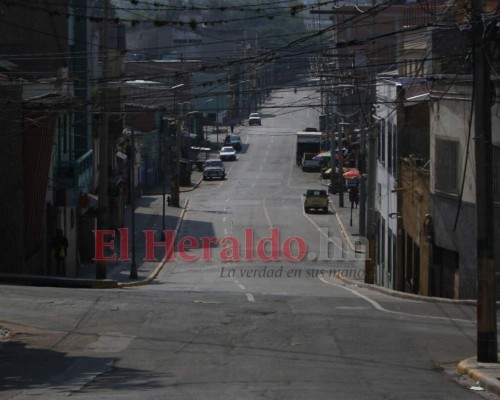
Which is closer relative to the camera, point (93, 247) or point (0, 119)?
point (0, 119)

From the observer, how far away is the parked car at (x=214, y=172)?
289ft

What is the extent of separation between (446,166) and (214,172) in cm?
5980

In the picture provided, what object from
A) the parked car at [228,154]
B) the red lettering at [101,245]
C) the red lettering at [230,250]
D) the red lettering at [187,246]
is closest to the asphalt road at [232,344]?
the red lettering at [101,245]

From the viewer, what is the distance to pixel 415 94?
37.9m

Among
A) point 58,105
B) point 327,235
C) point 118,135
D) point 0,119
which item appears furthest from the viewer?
point 118,135

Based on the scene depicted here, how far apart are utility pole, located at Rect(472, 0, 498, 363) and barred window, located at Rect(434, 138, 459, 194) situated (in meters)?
11.6

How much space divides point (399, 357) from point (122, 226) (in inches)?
1713

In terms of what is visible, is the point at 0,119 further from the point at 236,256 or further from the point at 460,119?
the point at 236,256

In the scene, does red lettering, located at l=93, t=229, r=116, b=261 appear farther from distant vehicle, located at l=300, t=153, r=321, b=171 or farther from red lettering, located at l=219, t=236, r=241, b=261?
distant vehicle, located at l=300, t=153, r=321, b=171

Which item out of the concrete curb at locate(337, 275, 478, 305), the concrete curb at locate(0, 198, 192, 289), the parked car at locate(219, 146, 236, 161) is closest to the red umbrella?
the parked car at locate(219, 146, 236, 161)

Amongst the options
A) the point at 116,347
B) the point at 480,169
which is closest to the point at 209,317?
the point at 116,347

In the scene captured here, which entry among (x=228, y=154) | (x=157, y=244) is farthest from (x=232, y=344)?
(x=228, y=154)

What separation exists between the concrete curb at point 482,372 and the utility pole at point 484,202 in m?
0.31

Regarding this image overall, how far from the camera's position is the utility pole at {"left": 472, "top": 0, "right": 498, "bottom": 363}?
16328 millimetres
